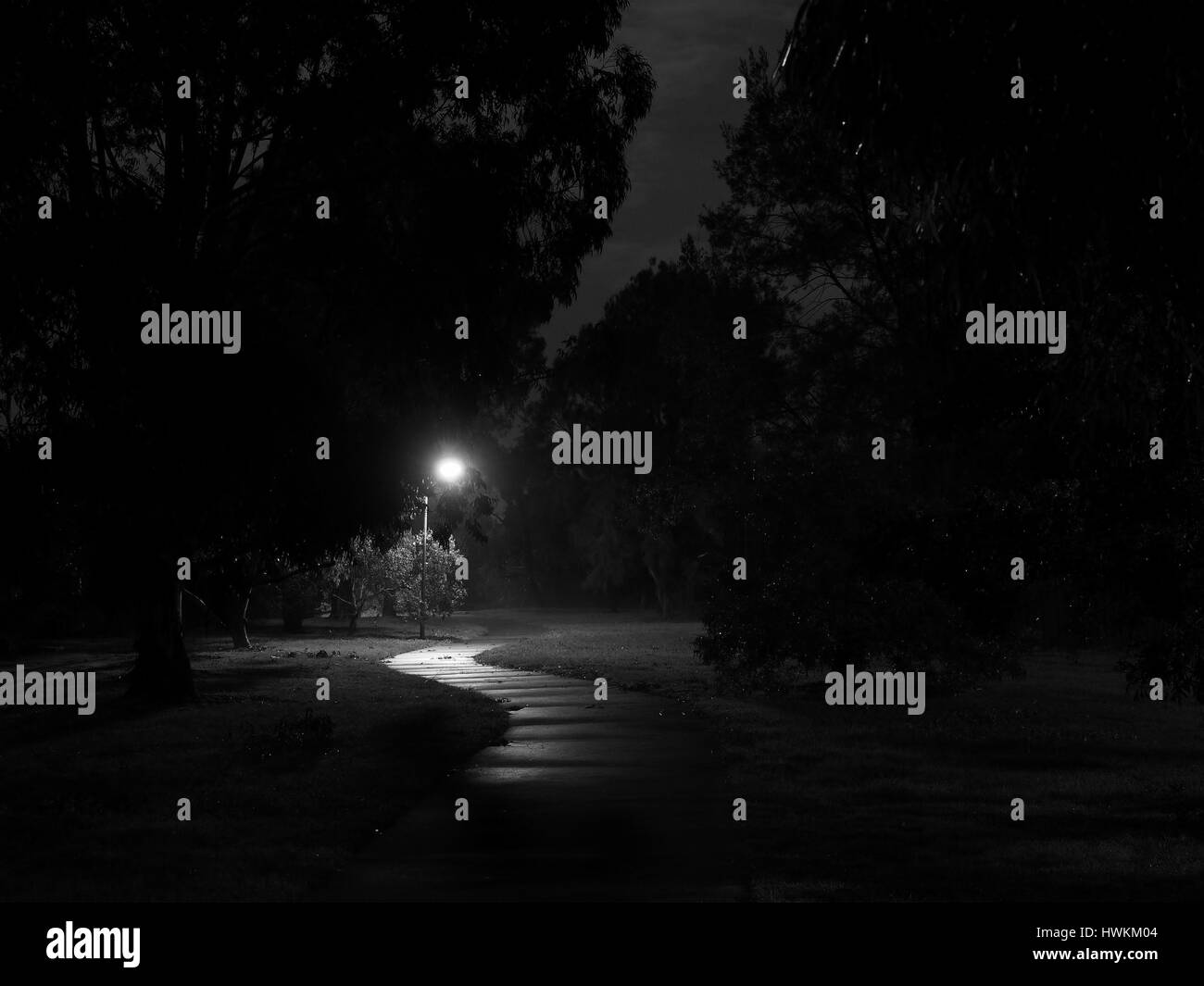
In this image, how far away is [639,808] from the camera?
10289 millimetres

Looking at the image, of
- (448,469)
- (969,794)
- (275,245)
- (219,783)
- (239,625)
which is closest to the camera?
(969,794)

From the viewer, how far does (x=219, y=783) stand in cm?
1232

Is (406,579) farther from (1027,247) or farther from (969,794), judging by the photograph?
(1027,247)

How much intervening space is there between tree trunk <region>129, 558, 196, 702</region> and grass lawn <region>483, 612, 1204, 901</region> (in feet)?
27.1

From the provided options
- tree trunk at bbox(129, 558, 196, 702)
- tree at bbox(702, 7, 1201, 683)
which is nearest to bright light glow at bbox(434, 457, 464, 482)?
tree trunk at bbox(129, 558, 196, 702)

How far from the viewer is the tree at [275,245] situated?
1641 cm

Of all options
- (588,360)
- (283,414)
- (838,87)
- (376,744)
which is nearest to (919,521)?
(838,87)

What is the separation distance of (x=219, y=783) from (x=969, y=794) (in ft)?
22.8

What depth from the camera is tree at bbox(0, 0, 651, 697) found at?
53.8 feet

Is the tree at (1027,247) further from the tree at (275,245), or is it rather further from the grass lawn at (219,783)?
the tree at (275,245)

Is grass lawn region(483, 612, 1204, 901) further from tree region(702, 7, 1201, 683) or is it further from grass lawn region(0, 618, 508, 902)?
grass lawn region(0, 618, 508, 902)

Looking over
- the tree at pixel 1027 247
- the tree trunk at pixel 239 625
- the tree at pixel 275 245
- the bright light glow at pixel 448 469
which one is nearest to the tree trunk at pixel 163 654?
the tree at pixel 275 245

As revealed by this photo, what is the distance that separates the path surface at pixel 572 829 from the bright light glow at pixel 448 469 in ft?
39.3

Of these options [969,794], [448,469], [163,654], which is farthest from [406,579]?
[969,794]
